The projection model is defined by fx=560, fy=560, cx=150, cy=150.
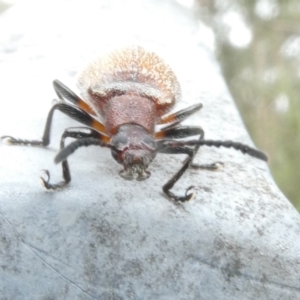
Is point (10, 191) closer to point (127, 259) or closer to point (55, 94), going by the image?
point (127, 259)

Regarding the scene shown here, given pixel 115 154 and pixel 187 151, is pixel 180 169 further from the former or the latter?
pixel 115 154

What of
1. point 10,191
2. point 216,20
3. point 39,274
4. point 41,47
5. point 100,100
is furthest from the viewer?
point 216,20

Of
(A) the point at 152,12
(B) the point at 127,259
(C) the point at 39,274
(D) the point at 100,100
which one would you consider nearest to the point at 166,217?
(B) the point at 127,259

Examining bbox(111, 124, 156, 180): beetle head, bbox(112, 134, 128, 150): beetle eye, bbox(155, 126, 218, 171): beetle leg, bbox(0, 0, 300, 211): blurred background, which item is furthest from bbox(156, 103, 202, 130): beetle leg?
bbox(0, 0, 300, 211): blurred background

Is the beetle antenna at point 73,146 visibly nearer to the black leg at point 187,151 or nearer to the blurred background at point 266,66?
the black leg at point 187,151

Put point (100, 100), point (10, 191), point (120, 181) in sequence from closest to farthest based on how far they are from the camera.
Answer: point (10, 191) → point (120, 181) → point (100, 100)

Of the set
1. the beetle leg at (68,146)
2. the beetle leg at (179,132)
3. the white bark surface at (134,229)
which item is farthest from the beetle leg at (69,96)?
the beetle leg at (179,132)

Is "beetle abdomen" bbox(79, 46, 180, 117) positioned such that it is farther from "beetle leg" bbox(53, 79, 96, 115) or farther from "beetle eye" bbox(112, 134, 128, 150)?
"beetle eye" bbox(112, 134, 128, 150)
